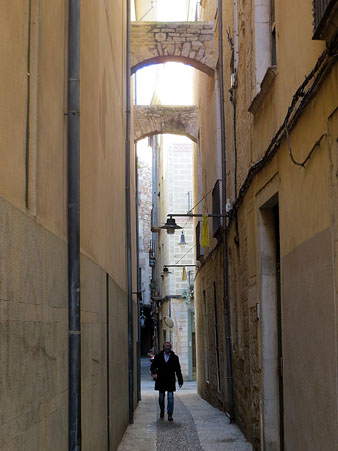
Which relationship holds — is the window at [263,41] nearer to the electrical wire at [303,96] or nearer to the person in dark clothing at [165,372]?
the electrical wire at [303,96]

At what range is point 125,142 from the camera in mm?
11930

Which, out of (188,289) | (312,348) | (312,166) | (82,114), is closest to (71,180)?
(82,114)

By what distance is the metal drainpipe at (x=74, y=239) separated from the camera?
15.4 ft

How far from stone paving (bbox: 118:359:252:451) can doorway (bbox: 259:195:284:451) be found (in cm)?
106

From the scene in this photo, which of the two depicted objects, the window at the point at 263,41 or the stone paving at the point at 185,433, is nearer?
the window at the point at 263,41

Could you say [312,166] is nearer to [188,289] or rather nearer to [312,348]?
[312,348]

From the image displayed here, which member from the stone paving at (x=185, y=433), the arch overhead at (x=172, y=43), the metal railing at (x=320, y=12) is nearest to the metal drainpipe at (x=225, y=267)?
the stone paving at (x=185, y=433)

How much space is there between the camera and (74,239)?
189 inches

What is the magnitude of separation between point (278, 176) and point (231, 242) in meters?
4.56

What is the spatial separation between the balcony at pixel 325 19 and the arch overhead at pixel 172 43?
441 inches

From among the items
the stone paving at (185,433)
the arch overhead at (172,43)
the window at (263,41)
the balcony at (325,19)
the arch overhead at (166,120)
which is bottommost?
the stone paving at (185,433)

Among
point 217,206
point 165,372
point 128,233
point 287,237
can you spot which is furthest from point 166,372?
point 287,237

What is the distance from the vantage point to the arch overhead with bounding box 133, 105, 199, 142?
20.0 meters

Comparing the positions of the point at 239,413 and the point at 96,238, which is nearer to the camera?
the point at 96,238
